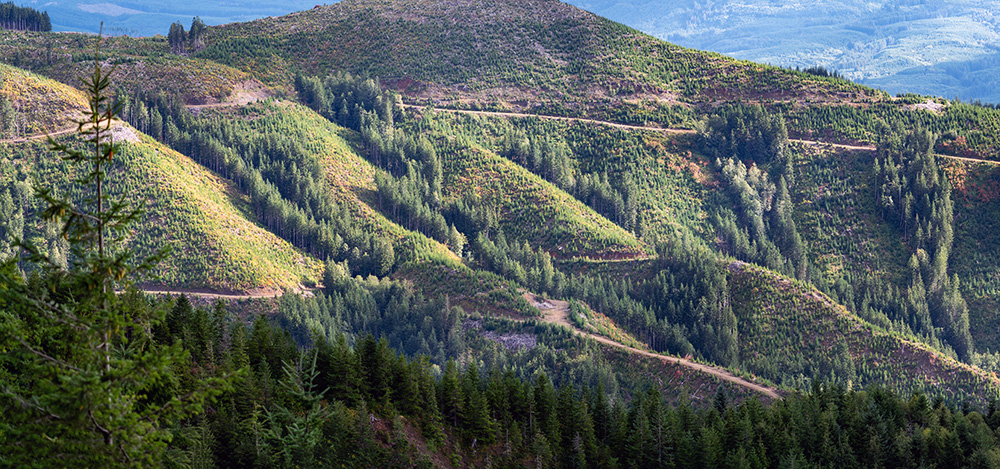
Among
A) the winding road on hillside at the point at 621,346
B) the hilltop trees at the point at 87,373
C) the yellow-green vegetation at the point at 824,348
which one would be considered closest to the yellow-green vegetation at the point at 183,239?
the winding road on hillside at the point at 621,346

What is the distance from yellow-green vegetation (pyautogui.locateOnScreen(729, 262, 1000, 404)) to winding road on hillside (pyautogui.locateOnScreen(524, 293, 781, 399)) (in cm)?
1275

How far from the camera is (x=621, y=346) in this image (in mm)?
174000

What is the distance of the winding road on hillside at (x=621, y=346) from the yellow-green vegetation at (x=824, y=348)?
1275 centimetres

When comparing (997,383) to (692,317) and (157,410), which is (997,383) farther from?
(157,410)

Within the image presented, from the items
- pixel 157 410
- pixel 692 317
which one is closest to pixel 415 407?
pixel 157 410

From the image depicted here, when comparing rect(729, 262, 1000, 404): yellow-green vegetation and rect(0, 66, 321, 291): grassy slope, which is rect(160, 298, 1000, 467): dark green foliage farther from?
rect(0, 66, 321, 291): grassy slope

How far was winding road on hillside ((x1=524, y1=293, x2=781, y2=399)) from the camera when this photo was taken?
15950 centimetres

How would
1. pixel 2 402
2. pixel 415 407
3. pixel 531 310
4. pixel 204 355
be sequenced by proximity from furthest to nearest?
1. pixel 531 310
2. pixel 415 407
3. pixel 204 355
4. pixel 2 402

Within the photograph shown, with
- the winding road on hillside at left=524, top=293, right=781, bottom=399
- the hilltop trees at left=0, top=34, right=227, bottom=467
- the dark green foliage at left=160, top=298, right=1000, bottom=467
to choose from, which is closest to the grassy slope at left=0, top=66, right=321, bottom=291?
the winding road on hillside at left=524, top=293, right=781, bottom=399

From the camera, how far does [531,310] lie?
188 m

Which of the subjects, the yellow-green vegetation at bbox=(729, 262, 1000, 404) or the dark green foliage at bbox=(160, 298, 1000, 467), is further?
the yellow-green vegetation at bbox=(729, 262, 1000, 404)

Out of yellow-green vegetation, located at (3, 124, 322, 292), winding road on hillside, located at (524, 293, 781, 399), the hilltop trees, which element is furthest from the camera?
yellow-green vegetation, located at (3, 124, 322, 292)

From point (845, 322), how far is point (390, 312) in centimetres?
8386

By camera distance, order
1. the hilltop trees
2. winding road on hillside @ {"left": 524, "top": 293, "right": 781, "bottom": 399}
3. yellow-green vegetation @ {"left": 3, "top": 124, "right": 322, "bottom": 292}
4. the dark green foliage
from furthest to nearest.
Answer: yellow-green vegetation @ {"left": 3, "top": 124, "right": 322, "bottom": 292}, winding road on hillside @ {"left": 524, "top": 293, "right": 781, "bottom": 399}, the dark green foliage, the hilltop trees
